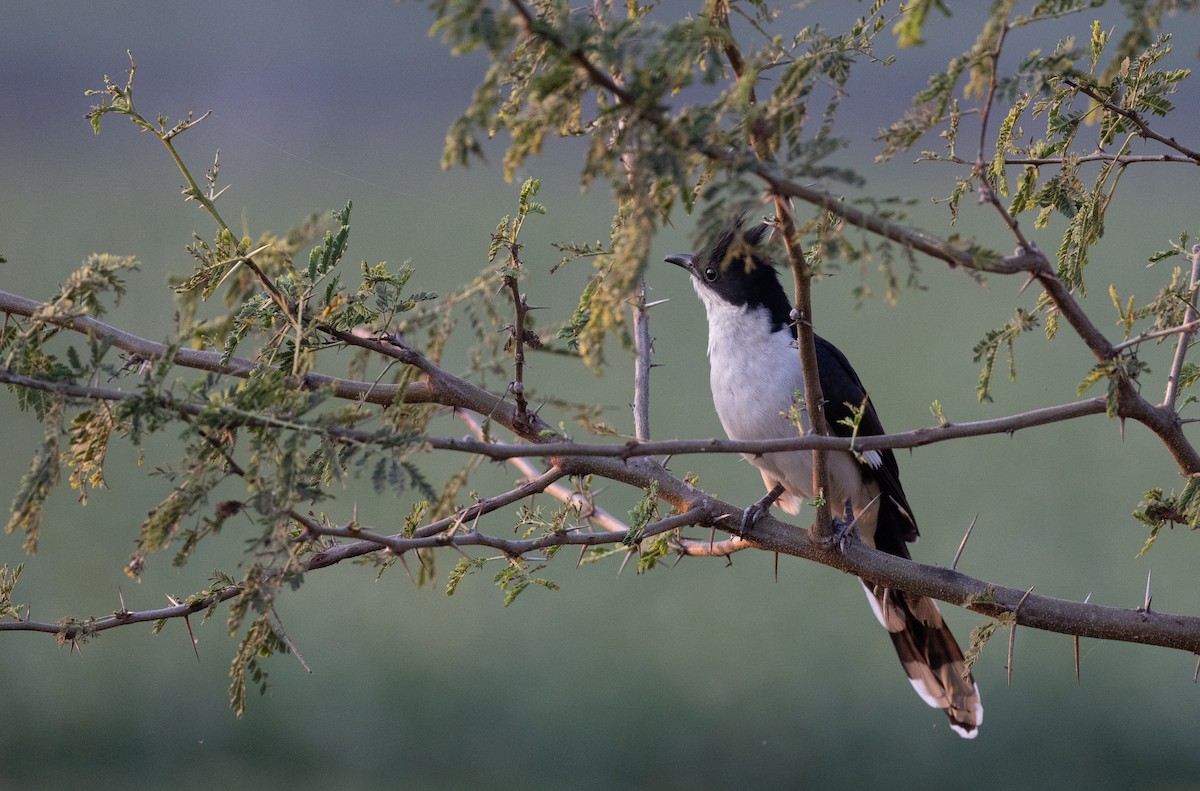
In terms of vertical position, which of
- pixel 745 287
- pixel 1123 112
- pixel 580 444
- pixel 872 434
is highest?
pixel 745 287

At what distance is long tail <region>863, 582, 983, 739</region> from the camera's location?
133 inches

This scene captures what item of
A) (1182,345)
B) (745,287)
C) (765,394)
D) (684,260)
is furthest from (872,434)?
(1182,345)

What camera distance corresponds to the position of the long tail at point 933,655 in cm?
338

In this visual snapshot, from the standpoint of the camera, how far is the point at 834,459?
11.3ft

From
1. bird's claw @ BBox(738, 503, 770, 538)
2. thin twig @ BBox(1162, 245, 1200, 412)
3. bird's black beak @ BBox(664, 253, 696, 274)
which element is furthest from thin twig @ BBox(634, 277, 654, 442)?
thin twig @ BBox(1162, 245, 1200, 412)

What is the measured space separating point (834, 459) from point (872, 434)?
16 centimetres

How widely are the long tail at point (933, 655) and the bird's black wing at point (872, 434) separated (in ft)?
0.59

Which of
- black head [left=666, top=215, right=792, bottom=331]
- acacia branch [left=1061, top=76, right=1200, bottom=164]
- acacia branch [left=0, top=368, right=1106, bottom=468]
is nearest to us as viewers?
acacia branch [left=0, top=368, right=1106, bottom=468]

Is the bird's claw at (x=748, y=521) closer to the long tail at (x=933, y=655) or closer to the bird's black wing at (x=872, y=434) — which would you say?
the bird's black wing at (x=872, y=434)

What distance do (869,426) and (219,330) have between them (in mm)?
2124

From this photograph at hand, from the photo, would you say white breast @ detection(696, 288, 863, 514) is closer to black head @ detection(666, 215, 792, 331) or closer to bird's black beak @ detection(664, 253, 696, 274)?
black head @ detection(666, 215, 792, 331)

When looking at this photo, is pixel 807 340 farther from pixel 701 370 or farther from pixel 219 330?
pixel 701 370

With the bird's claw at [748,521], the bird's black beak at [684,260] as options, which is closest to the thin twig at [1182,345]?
the bird's claw at [748,521]

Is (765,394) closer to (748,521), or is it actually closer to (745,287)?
(745,287)
